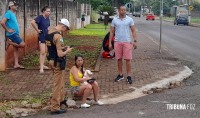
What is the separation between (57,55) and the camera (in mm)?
7395

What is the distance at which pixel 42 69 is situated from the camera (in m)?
11.0

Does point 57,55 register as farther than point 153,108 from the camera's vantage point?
No

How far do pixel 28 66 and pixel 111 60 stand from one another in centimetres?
312

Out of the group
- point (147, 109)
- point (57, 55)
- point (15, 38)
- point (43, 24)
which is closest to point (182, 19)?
point (43, 24)

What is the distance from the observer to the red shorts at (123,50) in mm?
10141

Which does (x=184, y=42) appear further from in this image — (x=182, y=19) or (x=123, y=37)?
(x=182, y=19)

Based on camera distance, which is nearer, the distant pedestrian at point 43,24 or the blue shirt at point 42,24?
the distant pedestrian at point 43,24

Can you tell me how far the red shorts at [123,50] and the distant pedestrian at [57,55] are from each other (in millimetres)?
2939

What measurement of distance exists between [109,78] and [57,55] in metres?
3.33

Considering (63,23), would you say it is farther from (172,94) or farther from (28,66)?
(28,66)

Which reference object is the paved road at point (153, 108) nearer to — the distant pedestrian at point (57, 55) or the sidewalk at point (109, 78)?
the distant pedestrian at point (57, 55)

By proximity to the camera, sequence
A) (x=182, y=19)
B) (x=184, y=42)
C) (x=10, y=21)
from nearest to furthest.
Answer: (x=10, y=21) → (x=184, y=42) → (x=182, y=19)

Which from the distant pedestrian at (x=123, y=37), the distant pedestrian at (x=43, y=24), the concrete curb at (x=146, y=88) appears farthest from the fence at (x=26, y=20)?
the concrete curb at (x=146, y=88)

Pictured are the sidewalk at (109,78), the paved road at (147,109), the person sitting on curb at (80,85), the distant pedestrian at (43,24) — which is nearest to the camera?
the paved road at (147,109)
